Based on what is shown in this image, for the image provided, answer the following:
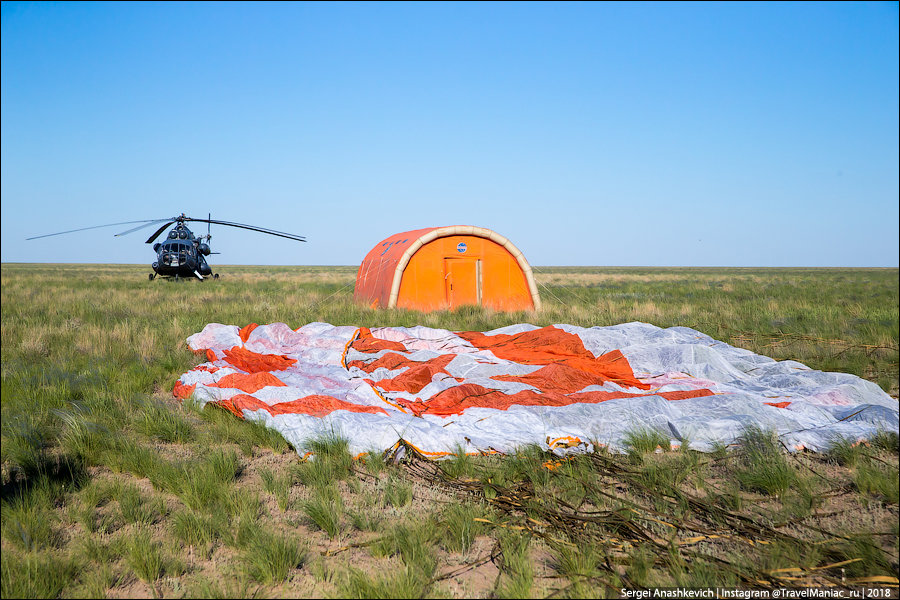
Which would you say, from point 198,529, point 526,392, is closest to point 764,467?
point 526,392

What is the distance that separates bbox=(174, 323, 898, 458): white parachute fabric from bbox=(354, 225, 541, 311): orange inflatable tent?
14.2 ft

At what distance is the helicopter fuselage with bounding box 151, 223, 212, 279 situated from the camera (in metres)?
23.4

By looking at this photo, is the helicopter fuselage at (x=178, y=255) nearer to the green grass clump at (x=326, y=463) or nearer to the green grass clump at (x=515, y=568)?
the green grass clump at (x=326, y=463)

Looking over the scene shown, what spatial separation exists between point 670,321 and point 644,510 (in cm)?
868

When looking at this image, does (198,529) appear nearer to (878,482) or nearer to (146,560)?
(146,560)

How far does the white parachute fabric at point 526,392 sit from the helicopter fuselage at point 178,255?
56.8 ft

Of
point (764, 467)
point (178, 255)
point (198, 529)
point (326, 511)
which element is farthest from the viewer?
point (178, 255)

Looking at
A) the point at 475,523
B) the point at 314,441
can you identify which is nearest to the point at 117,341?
the point at 314,441

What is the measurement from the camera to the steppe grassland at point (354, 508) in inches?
103

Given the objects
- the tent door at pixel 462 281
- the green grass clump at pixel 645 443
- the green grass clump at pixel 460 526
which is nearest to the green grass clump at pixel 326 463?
the green grass clump at pixel 460 526

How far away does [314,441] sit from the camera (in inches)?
168

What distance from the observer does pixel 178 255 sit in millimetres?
23453

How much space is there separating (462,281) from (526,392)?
7903 mm

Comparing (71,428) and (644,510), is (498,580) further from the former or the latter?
(71,428)
